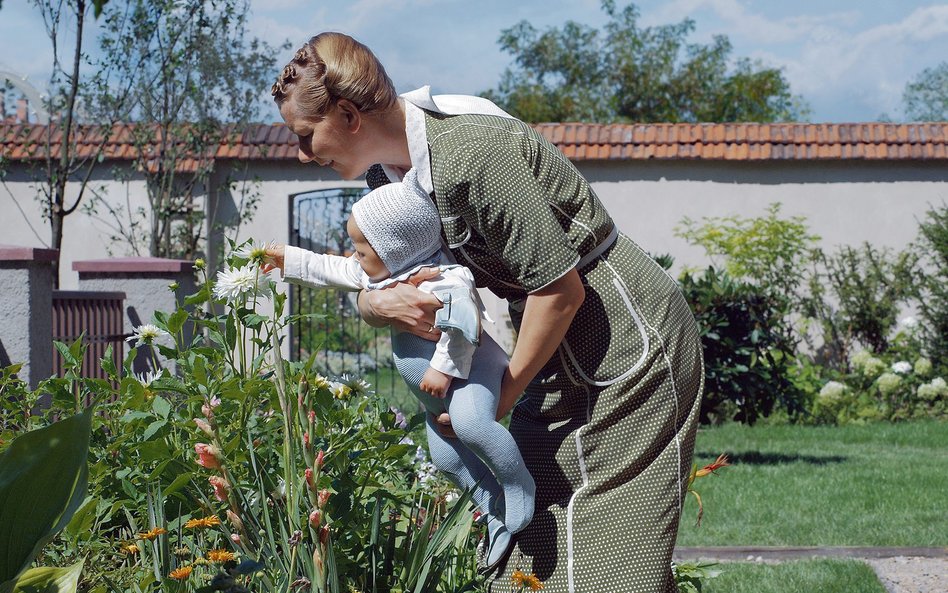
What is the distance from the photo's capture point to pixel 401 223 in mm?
1718

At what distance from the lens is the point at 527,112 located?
3344 centimetres

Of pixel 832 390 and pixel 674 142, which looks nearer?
pixel 832 390

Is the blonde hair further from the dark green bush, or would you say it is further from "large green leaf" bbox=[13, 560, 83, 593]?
the dark green bush

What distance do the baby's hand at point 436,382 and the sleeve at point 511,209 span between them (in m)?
0.20

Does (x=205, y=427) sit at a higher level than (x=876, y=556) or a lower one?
higher

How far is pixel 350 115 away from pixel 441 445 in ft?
1.98

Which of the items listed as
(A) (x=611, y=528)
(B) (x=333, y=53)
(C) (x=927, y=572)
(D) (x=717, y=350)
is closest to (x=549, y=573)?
(A) (x=611, y=528)

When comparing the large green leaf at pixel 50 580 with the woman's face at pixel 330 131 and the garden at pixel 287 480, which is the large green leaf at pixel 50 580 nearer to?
the garden at pixel 287 480

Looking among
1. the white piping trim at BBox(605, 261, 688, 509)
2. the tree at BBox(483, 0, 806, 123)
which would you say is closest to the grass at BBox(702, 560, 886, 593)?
the white piping trim at BBox(605, 261, 688, 509)

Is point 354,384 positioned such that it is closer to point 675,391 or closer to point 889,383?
point 675,391

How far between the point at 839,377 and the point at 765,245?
1715 mm

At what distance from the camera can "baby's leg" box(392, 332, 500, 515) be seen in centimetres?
176

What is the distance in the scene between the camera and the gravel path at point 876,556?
4.11 metres

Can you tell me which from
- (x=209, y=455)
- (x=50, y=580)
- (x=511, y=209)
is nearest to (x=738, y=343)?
(x=511, y=209)
